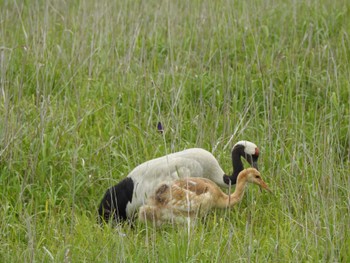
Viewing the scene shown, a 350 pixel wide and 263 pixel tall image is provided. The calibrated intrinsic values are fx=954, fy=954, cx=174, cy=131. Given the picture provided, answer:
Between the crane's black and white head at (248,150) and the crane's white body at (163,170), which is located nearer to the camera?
the crane's white body at (163,170)

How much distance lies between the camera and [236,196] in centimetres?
607

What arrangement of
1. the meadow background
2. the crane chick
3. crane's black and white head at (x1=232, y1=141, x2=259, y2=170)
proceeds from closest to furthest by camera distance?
1. the meadow background
2. the crane chick
3. crane's black and white head at (x1=232, y1=141, x2=259, y2=170)

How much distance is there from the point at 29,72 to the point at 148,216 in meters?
2.27

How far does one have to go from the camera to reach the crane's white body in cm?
603

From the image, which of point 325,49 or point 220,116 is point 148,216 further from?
point 325,49

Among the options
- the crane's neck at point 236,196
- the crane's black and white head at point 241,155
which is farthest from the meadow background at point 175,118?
the crane's black and white head at point 241,155

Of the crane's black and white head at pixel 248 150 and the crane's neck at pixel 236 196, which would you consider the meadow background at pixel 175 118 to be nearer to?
the crane's neck at pixel 236 196

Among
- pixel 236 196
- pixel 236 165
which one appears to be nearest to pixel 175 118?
pixel 236 165

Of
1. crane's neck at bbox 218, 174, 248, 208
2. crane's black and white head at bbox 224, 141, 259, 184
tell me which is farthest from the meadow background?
crane's black and white head at bbox 224, 141, 259, 184

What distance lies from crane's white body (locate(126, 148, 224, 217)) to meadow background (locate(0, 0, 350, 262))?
19 cm

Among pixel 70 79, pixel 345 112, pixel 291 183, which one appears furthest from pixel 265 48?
pixel 291 183

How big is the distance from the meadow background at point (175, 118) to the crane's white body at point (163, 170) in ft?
0.64

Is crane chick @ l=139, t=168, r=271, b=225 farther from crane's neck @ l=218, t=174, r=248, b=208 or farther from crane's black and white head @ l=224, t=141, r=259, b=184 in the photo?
crane's black and white head @ l=224, t=141, r=259, b=184

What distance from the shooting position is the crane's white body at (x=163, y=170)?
19.8 ft
